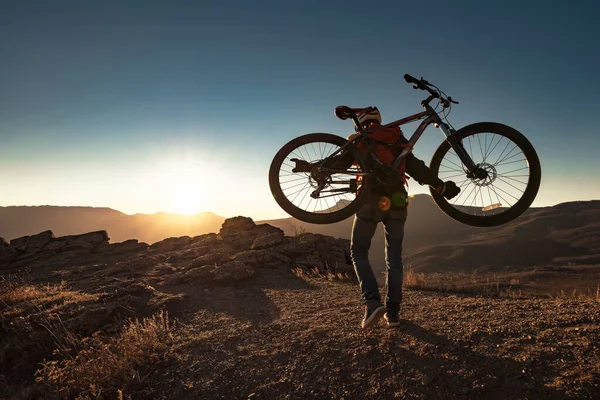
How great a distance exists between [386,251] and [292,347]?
1.79 metres

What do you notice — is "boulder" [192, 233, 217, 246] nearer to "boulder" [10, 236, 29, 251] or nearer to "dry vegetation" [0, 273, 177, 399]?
"dry vegetation" [0, 273, 177, 399]

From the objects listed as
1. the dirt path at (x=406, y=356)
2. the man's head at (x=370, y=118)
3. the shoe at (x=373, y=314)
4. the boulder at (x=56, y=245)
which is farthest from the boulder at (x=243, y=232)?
the boulder at (x=56, y=245)

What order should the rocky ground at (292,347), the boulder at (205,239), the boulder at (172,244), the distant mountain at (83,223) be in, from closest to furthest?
the rocky ground at (292,347), the boulder at (205,239), the boulder at (172,244), the distant mountain at (83,223)

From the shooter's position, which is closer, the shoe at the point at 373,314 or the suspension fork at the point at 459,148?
the shoe at the point at 373,314

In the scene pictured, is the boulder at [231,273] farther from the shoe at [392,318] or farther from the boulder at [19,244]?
the boulder at [19,244]

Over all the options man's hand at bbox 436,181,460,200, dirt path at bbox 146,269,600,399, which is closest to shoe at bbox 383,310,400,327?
dirt path at bbox 146,269,600,399

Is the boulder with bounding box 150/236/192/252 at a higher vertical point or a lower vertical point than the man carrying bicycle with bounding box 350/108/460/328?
lower

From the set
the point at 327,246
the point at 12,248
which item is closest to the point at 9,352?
the point at 327,246

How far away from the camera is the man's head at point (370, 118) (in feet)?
14.6

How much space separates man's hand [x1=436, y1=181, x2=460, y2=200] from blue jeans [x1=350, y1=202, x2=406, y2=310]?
65cm

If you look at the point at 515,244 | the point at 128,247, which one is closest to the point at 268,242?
the point at 128,247

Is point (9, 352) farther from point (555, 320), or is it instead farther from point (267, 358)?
point (555, 320)

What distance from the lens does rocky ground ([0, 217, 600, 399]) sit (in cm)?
311

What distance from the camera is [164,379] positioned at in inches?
162
